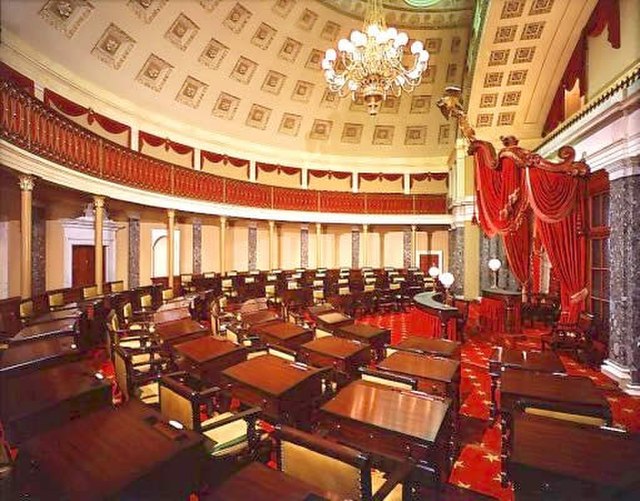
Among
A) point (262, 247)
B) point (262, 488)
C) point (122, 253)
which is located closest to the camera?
point (262, 488)

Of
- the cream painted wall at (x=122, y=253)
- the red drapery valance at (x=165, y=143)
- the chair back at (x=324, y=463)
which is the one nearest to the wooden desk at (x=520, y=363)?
the chair back at (x=324, y=463)

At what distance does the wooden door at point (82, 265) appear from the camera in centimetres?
1085

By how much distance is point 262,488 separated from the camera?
1869mm

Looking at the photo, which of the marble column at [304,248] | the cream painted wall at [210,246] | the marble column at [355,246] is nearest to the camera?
the cream painted wall at [210,246]

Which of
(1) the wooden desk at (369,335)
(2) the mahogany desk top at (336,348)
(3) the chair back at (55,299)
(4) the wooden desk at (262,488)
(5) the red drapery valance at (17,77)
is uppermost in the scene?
(5) the red drapery valance at (17,77)

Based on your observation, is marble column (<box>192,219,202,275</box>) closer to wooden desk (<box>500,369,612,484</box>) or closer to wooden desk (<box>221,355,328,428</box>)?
wooden desk (<box>221,355,328,428</box>)

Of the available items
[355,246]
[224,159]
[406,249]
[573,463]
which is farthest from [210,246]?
[573,463]

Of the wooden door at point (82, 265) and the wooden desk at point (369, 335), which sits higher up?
the wooden door at point (82, 265)

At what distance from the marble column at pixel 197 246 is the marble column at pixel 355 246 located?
751cm

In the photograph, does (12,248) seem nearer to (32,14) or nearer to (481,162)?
(32,14)

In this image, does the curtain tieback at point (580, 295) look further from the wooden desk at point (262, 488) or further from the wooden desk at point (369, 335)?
the wooden desk at point (262, 488)

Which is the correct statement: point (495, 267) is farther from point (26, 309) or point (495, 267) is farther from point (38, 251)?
point (38, 251)

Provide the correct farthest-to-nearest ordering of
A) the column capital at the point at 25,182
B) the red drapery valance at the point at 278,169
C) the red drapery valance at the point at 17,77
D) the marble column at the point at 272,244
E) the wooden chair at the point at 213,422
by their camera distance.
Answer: the red drapery valance at the point at 278,169 → the marble column at the point at 272,244 → the red drapery valance at the point at 17,77 → the column capital at the point at 25,182 → the wooden chair at the point at 213,422

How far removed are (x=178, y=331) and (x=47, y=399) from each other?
243cm
